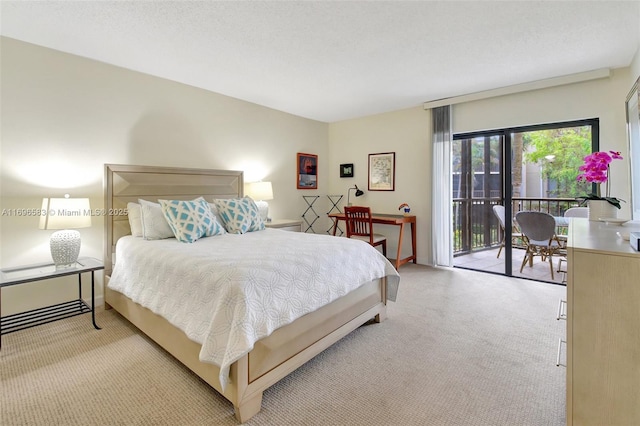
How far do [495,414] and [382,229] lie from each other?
11.7 ft

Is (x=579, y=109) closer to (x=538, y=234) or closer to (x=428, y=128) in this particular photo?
(x=538, y=234)

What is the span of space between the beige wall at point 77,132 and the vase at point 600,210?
148 inches

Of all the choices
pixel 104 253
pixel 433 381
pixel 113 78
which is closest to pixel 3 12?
pixel 113 78

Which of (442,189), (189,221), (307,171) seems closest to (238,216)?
(189,221)

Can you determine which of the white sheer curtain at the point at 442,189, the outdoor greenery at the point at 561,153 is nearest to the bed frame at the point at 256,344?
the white sheer curtain at the point at 442,189

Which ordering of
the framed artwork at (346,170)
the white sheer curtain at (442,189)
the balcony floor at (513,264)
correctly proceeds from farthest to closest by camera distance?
the framed artwork at (346,170) < the white sheer curtain at (442,189) < the balcony floor at (513,264)

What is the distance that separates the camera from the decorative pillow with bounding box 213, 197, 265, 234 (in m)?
3.10

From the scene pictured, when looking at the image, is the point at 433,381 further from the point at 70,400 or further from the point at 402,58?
the point at 402,58

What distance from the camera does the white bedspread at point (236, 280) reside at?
1494 mm

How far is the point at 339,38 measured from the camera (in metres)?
2.49

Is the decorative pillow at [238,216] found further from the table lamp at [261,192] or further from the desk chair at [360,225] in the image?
the desk chair at [360,225]

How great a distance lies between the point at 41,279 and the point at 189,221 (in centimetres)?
109

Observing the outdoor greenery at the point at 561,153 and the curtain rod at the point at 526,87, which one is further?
the outdoor greenery at the point at 561,153

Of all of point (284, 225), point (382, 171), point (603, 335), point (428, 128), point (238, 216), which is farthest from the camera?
point (382, 171)
